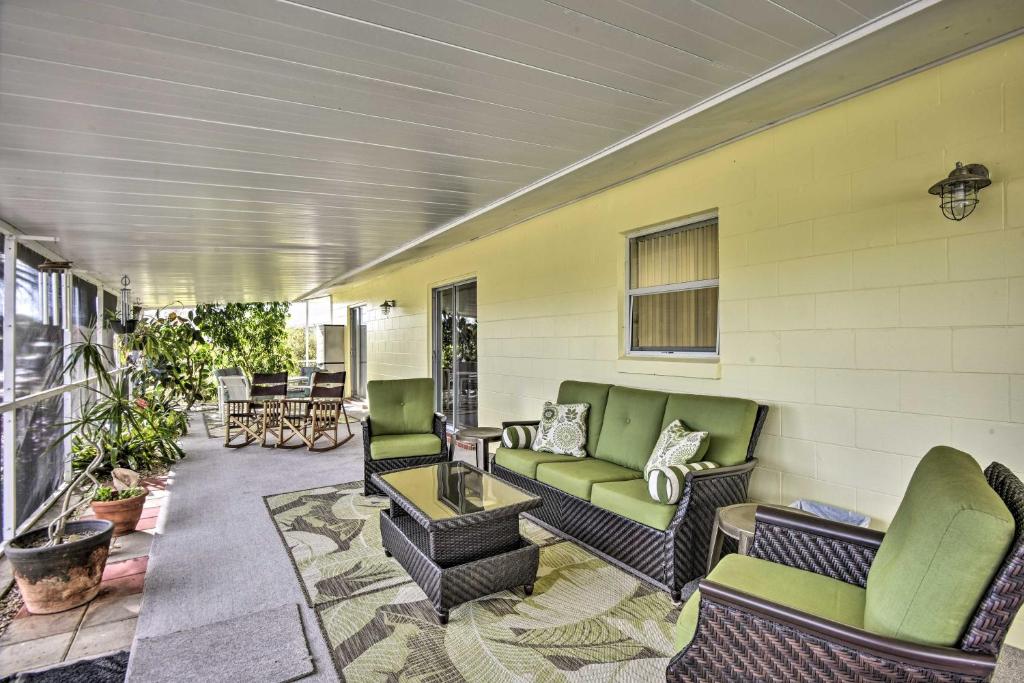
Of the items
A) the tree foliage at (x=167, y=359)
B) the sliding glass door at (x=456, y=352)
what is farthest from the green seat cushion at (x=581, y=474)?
the tree foliage at (x=167, y=359)

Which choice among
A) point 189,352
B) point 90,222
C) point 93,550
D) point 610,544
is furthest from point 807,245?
point 189,352

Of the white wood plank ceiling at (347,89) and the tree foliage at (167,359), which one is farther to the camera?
the tree foliage at (167,359)

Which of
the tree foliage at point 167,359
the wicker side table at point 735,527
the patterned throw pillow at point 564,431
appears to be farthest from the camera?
the tree foliage at point 167,359

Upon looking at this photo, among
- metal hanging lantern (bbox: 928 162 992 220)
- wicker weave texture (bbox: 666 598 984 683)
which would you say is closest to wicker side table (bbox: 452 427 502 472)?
wicker weave texture (bbox: 666 598 984 683)

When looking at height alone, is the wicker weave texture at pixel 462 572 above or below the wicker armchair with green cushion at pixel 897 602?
below

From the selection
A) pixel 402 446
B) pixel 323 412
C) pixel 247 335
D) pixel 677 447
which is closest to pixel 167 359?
pixel 323 412

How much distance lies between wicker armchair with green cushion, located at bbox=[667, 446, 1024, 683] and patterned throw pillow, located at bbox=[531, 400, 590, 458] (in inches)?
80.5

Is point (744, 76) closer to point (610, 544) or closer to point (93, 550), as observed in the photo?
point (610, 544)

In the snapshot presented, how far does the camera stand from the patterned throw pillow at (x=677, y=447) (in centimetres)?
302

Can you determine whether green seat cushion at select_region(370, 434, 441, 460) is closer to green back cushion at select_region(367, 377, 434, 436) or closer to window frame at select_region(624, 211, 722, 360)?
green back cushion at select_region(367, 377, 434, 436)

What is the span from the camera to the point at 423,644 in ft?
7.66

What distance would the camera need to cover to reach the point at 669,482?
9.07 ft

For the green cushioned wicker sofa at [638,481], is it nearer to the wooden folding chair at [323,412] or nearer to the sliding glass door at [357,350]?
the wooden folding chair at [323,412]

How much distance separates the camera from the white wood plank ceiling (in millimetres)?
1806
